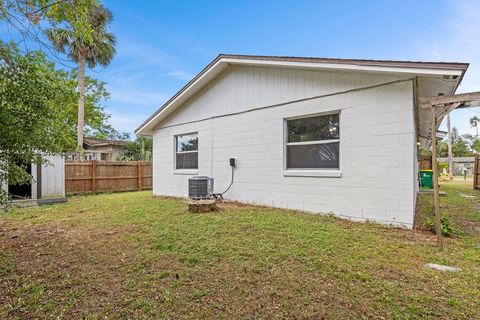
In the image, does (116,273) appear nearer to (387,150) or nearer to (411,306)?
(411,306)

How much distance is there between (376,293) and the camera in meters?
2.67

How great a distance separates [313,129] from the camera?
6762 millimetres

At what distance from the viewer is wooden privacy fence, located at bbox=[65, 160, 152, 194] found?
41.1 feet

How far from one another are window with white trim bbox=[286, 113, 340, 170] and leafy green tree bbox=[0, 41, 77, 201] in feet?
16.5

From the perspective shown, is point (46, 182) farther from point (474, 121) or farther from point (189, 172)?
point (474, 121)

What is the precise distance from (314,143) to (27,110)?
5614 mm

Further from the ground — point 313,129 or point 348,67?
point 348,67

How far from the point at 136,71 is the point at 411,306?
18230 millimetres

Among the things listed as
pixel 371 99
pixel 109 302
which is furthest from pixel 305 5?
pixel 109 302

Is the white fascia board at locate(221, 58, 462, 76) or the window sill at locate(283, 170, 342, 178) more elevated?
the white fascia board at locate(221, 58, 462, 76)

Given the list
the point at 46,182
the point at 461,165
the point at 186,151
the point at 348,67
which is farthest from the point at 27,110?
the point at 461,165

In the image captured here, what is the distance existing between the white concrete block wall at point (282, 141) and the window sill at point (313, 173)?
0.30 ft

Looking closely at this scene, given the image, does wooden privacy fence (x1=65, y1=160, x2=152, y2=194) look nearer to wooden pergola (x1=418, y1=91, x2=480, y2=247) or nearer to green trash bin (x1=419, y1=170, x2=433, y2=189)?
wooden pergola (x1=418, y1=91, x2=480, y2=247)

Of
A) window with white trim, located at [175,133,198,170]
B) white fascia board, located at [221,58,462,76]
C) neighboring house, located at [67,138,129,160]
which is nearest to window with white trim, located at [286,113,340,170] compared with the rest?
white fascia board, located at [221,58,462,76]
